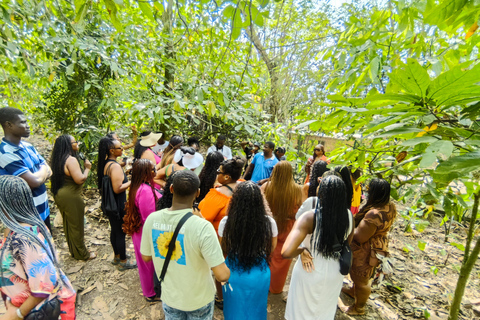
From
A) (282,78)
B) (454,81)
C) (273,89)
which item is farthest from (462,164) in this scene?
(273,89)

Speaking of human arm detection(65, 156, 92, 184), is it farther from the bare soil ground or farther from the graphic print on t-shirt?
the graphic print on t-shirt

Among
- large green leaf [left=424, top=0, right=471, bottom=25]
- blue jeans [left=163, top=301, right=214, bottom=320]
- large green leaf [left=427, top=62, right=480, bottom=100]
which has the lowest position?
blue jeans [left=163, top=301, right=214, bottom=320]

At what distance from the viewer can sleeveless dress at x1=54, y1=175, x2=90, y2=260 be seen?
12.0 feet

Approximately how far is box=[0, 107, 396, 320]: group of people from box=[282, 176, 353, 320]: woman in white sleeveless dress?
1 cm

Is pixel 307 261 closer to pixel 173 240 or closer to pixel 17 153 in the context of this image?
pixel 173 240

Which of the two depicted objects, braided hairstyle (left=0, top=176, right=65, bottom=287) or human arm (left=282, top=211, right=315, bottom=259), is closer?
braided hairstyle (left=0, top=176, right=65, bottom=287)

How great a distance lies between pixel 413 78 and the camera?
729 mm

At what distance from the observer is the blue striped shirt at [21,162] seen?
2.86m

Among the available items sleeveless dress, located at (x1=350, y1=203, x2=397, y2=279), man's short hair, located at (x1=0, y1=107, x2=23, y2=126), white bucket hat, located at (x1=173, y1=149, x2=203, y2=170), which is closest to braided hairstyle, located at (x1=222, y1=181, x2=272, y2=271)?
sleeveless dress, located at (x1=350, y1=203, x2=397, y2=279)

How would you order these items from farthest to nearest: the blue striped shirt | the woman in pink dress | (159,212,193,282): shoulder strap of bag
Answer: the woman in pink dress < the blue striped shirt < (159,212,193,282): shoulder strap of bag

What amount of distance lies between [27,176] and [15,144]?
477 millimetres

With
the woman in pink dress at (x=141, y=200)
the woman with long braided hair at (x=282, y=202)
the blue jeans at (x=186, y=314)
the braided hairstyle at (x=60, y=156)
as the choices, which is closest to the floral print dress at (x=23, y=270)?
the blue jeans at (x=186, y=314)

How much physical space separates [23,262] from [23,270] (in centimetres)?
7

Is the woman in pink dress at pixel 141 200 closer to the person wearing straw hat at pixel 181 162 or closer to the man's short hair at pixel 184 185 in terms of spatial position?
the person wearing straw hat at pixel 181 162
